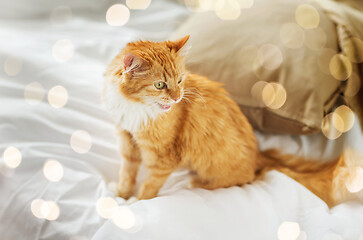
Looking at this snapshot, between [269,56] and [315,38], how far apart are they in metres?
0.19

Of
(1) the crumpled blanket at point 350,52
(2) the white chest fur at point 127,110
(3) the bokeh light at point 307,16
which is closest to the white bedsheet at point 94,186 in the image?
(1) the crumpled blanket at point 350,52

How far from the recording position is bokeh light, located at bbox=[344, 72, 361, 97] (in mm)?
1018

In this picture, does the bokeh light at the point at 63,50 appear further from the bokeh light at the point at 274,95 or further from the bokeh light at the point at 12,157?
the bokeh light at the point at 274,95

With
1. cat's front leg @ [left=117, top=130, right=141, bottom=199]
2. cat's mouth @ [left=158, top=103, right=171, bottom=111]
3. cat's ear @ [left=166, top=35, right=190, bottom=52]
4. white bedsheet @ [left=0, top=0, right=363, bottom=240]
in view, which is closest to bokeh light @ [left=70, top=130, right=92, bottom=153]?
white bedsheet @ [left=0, top=0, right=363, bottom=240]

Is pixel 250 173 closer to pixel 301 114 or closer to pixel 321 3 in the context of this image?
pixel 301 114

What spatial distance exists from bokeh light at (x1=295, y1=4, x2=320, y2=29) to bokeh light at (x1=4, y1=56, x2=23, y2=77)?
1.22m

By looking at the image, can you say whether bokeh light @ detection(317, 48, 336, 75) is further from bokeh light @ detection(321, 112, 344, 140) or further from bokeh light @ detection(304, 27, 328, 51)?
bokeh light @ detection(321, 112, 344, 140)

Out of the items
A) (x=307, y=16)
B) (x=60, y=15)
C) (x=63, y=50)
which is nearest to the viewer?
(x=307, y=16)

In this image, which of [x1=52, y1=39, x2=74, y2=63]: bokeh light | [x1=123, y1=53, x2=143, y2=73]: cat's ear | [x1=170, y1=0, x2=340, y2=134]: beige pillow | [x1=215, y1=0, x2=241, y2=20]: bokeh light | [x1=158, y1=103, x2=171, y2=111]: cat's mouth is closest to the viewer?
[x1=123, y1=53, x2=143, y2=73]: cat's ear

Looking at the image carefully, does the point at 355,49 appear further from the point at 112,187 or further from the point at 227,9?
the point at 112,187

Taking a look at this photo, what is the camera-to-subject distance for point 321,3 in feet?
3.73

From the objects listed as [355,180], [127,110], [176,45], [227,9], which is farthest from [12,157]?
[355,180]

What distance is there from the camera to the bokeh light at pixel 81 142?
3.36 ft

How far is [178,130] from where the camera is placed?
87 centimetres
